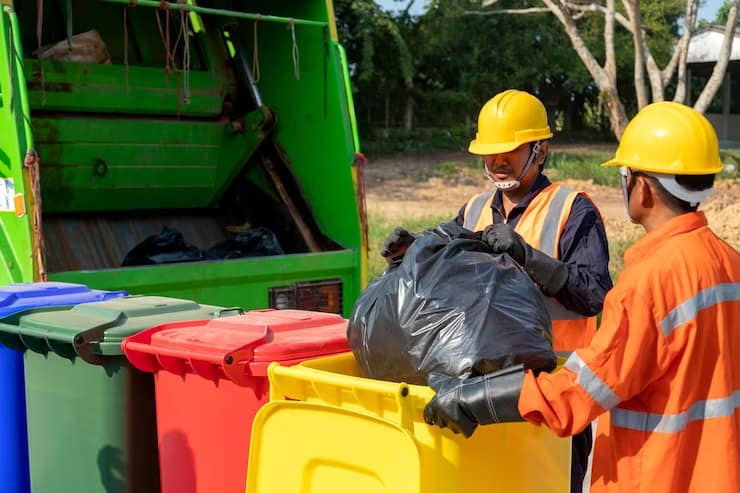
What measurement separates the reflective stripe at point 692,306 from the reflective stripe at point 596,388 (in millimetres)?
150

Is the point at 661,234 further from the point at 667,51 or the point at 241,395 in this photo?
the point at 667,51

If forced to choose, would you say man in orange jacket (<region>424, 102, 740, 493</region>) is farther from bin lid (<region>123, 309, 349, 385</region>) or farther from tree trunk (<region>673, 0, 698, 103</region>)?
tree trunk (<region>673, 0, 698, 103</region>)

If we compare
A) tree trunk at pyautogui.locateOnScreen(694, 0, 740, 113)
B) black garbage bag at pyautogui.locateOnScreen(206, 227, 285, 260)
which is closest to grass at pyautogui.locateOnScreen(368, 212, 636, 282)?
black garbage bag at pyautogui.locateOnScreen(206, 227, 285, 260)

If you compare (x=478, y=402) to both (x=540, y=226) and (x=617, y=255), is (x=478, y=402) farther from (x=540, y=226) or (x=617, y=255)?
(x=617, y=255)

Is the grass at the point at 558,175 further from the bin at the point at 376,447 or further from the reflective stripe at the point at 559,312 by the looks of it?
the bin at the point at 376,447

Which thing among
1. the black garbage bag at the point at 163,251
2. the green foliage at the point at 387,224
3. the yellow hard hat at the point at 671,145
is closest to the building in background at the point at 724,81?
the green foliage at the point at 387,224

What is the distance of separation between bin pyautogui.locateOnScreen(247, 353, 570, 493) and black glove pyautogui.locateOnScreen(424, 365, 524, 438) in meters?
0.08

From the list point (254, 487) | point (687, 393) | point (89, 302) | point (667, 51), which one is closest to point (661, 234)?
point (687, 393)

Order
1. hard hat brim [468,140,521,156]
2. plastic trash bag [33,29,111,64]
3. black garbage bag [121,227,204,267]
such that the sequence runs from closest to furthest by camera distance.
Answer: hard hat brim [468,140,521,156]
black garbage bag [121,227,204,267]
plastic trash bag [33,29,111,64]

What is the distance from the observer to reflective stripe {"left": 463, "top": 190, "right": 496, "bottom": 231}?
10.2 ft

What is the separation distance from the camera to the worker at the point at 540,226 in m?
2.67

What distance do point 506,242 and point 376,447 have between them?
71 centimetres

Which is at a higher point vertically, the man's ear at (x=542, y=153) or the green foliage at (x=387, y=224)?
the man's ear at (x=542, y=153)

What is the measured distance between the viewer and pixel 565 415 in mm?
1943
